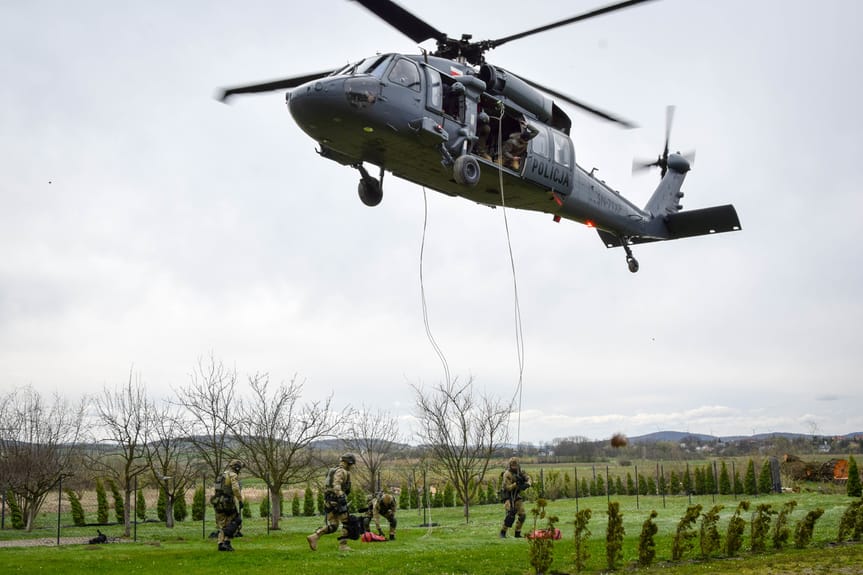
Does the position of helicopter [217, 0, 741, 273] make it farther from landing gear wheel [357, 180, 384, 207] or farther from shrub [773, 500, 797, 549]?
shrub [773, 500, 797, 549]

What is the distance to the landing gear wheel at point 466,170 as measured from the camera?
10.2m

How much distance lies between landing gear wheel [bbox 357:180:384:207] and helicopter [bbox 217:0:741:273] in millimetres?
16

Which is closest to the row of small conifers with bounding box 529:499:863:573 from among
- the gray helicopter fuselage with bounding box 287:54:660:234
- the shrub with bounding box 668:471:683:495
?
the gray helicopter fuselage with bounding box 287:54:660:234

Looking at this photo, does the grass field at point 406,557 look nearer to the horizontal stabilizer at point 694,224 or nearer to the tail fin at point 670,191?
the horizontal stabilizer at point 694,224

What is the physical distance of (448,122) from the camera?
413 inches

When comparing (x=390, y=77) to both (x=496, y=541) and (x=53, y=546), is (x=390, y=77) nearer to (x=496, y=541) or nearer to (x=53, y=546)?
(x=496, y=541)

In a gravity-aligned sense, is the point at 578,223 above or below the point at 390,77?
below

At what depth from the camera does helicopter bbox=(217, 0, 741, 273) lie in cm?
966

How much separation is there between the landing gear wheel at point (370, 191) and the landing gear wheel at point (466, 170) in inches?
60.8

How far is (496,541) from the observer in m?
16.1

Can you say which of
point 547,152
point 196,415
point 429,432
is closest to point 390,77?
point 547,152

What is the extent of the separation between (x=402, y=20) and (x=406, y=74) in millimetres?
785

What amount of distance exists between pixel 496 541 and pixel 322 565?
5117mm

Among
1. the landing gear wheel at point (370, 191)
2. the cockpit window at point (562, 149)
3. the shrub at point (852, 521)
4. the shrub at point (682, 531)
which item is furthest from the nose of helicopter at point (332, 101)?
the shrub at point (852, 521)
